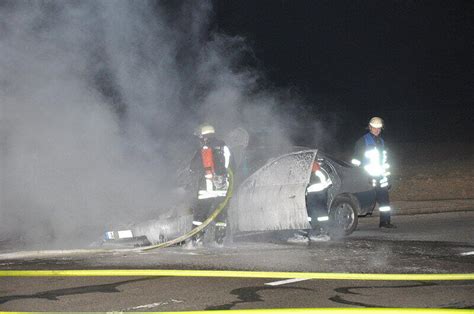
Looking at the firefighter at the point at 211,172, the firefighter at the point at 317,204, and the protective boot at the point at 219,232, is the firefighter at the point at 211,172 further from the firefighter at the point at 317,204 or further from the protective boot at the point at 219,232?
the firefighter at the point at 317,204

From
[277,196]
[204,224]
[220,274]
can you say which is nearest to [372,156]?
[277,196]

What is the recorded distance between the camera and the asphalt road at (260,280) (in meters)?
6.81

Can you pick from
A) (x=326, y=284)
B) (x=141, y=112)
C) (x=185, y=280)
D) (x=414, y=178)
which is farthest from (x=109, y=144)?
(x=414, y=178)

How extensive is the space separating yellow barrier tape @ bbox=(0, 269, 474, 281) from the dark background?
2840 cm

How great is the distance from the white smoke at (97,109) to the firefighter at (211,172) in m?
0.56

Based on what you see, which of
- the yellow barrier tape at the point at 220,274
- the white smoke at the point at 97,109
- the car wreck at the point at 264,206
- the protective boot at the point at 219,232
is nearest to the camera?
the yellow barrier tape at the point at 220,274

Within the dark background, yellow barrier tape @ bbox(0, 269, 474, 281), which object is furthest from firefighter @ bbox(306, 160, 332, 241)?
the dark background

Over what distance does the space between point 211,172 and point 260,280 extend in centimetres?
366

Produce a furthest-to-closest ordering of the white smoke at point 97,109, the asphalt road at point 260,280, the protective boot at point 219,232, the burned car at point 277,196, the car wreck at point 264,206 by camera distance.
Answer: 1. the burned car at point 277,196
2. the white smoke at point 97,109
3. the protective boot at point 219,232
4. the car wreck at point 264,206
5. the asphalt road at point 260,280

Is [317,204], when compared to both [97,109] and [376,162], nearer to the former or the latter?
[376,162]

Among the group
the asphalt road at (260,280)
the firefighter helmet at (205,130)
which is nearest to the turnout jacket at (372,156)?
the asphalt road at (260,280)

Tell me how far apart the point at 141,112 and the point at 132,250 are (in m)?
2.62

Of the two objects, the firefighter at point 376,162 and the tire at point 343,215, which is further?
the firefighter at point 376,162

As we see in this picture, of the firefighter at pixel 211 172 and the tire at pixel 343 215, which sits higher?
the firefighter at pixel 211 172
